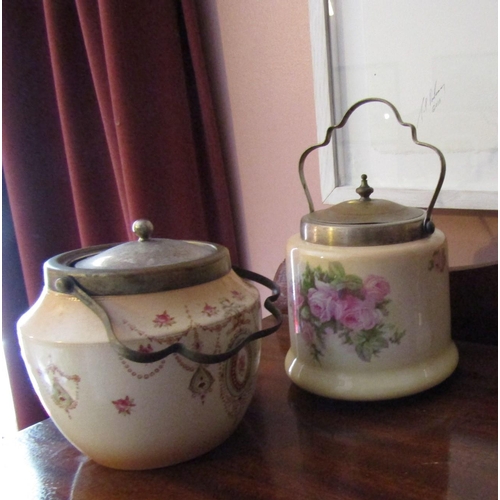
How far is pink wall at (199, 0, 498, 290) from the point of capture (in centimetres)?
88

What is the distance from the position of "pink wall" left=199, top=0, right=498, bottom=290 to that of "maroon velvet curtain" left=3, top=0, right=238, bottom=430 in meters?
0.03

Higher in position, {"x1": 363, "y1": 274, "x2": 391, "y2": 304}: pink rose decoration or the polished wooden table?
{"x1": 363, "y1": 274, "x2": 391, "y2": 304}: pink rose decoration

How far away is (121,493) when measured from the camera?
1.42ft

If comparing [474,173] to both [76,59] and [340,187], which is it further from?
[76,59]

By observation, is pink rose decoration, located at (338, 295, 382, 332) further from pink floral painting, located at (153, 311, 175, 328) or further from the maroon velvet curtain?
the maroon velvet curtain

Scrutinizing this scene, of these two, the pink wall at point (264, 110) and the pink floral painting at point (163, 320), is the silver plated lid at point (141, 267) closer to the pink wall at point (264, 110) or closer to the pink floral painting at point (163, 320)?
the pink floral painting at point (163, 320)

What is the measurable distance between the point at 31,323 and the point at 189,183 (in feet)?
1.77

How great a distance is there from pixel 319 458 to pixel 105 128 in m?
0.68

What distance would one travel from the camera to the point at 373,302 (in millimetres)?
522

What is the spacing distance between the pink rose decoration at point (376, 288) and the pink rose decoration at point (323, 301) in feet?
0.10

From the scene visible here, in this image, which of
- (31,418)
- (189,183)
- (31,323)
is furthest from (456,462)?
(31,418)
